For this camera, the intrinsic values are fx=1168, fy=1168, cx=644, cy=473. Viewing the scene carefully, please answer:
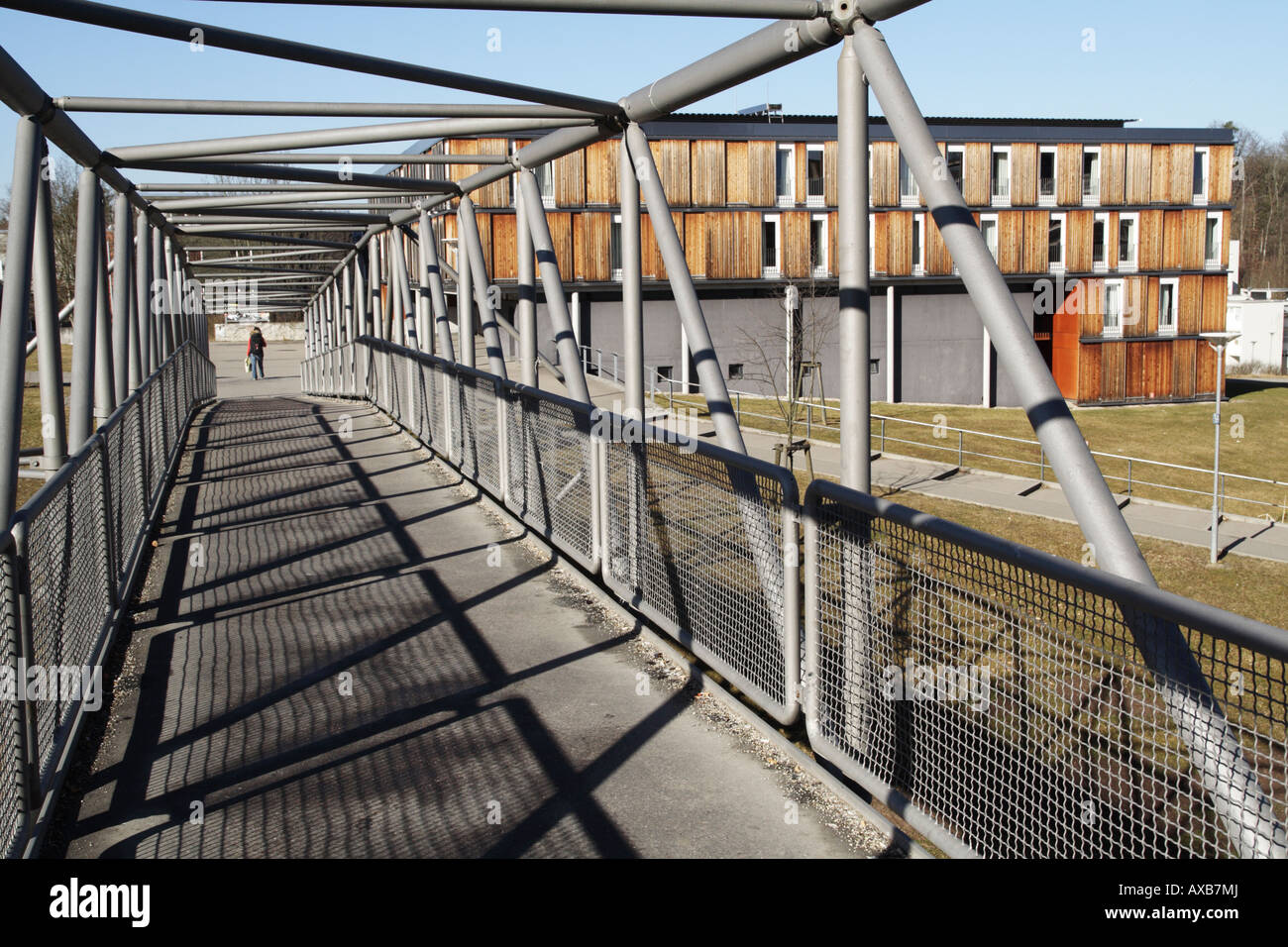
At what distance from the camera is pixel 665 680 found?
6.03m

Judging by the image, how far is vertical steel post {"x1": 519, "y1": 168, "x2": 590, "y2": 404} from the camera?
962cm

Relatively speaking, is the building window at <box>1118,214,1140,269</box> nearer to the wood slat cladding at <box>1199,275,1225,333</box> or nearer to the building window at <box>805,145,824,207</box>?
the wood slat cladding at <box>1199,275,1225,333</box>

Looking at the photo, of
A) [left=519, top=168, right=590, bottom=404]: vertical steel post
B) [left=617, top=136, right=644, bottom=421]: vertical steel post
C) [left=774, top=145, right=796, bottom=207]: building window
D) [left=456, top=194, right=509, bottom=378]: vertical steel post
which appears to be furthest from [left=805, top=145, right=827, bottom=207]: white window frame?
[left=617, top=136, right=644, bottom=421]: vertical steel post

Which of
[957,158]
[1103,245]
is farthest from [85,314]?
[1103,245]

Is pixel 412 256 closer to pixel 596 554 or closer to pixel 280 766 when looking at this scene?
pixel 596 554

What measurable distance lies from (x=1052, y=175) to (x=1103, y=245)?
398 cm

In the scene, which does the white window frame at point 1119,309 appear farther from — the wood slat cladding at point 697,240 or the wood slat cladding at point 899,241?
the wood slat cladding at point 697,240

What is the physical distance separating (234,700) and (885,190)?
42.0 m

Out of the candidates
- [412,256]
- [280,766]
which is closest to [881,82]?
[280,766]

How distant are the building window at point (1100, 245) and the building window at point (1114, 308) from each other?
0.71 m

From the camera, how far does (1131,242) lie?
49062mm

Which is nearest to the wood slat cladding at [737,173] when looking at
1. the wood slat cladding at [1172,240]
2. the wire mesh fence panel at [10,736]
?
the wood slat cladding at [1172,240]

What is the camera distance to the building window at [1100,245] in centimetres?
4803

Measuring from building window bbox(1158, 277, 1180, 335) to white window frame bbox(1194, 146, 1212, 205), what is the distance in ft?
11.4
